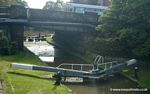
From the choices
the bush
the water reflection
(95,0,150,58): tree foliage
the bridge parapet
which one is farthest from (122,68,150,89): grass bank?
the bridge parapet

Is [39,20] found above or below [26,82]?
above

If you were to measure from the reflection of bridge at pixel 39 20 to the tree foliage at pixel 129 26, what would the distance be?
10.2m

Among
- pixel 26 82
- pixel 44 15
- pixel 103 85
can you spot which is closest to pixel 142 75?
pixel 103 85

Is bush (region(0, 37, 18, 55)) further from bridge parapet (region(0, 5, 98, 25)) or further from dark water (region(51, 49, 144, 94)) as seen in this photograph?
dark water (region(51, 49, 144, 94))

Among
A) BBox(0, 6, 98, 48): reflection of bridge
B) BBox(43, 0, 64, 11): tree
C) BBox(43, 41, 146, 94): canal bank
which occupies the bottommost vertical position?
BBox(43, 41, 146, 94): canal bank

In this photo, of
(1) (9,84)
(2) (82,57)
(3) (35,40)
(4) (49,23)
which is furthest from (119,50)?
(3) (35,40)

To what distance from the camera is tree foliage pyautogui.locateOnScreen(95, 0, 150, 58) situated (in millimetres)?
44688

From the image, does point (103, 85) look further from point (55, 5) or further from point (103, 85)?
point (55, 5)

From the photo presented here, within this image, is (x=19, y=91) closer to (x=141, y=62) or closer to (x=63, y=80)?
(x=63, y=80)

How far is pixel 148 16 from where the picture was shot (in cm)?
4681

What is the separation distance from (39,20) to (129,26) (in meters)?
17.2

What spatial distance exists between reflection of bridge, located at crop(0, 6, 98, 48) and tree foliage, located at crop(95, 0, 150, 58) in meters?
10.2

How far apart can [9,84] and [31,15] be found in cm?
2836

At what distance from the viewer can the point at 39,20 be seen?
58.2 metres
